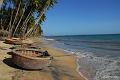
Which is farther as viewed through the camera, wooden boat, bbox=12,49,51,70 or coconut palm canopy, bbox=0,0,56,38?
coconut palm canopy, bbox=0,0,56,38

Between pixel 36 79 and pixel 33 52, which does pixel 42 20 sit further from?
pixel 36 79

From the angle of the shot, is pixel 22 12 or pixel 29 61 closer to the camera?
pixel 29 61

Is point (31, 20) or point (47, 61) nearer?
point (47, 61)

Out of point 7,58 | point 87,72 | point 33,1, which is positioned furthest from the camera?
point 33,1

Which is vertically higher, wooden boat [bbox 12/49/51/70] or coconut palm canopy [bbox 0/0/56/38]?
coconut palm canopy [bbox 0/0/56/38]

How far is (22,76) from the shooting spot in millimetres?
10742

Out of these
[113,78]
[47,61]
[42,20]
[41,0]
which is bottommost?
[113,78]

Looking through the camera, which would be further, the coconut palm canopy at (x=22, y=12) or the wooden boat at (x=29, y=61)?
the coconut palm canopy at (x=22, y=12)

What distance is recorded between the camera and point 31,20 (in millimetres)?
43719

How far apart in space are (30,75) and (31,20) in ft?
109

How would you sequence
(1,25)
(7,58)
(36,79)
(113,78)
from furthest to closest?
(1,25) → (7,58) → (113,78) → (36,79)

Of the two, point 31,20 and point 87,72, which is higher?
point 31,20

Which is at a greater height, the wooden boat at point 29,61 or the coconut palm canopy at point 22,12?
the coconut palm canopy at point 22,12

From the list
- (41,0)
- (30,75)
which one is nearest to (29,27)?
(41,0)
